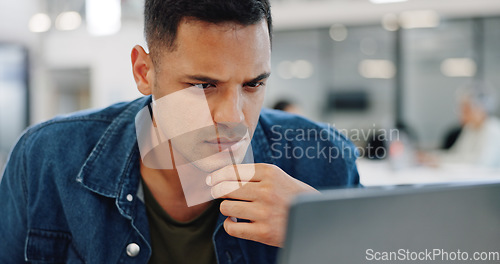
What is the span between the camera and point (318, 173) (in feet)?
3.34

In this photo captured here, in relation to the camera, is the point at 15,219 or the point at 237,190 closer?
the point at 237,190

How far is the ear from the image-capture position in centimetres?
86

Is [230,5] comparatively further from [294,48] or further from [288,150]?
[294,48]

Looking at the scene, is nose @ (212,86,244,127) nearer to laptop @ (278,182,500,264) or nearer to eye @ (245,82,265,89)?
eye @ (245,82,265,89)

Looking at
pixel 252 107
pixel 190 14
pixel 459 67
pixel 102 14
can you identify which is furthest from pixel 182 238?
pixel 459 67

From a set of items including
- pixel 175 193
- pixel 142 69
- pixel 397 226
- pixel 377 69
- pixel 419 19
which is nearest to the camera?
pixel 397 226

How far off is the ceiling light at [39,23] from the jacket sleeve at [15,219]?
3.91 m

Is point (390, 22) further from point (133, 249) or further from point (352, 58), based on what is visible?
point (133, 249)

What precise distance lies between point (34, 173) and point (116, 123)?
23 cm

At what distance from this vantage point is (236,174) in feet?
2.28

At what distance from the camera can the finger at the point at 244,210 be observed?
65cm

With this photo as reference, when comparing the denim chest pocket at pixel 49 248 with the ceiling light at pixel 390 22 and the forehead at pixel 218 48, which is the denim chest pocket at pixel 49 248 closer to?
the forehead at pixel 218 48

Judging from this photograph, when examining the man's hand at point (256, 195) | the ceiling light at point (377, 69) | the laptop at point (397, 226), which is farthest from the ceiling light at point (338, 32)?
the laptop at point (397, 226)

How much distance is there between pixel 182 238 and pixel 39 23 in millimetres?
4801
